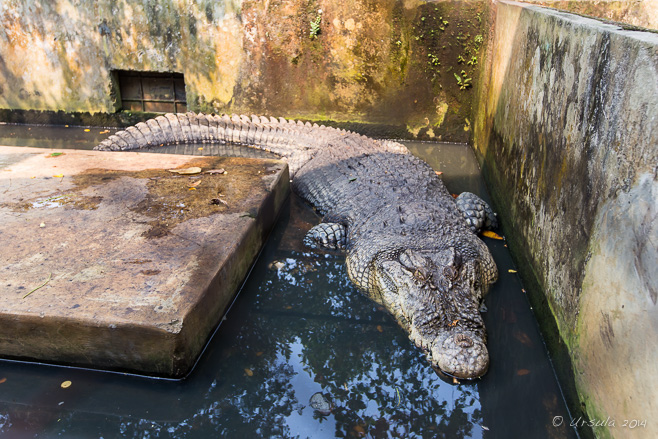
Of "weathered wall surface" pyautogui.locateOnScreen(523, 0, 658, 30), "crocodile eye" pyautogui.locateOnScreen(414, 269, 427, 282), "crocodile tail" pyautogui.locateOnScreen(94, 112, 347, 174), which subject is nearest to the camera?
"crocodile eye" pyautogui.locateOnScreen(414, 269, 427, 282)

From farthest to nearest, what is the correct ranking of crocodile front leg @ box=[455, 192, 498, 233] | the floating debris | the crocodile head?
crocodile front leg @ box=[455, 192, 498, 233] → the crocodile head → the floating debris

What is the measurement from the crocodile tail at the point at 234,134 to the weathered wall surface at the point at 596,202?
7.30 feet

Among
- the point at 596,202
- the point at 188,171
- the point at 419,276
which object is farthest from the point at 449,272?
the point at 188,171

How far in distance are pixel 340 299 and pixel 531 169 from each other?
61.6 inches

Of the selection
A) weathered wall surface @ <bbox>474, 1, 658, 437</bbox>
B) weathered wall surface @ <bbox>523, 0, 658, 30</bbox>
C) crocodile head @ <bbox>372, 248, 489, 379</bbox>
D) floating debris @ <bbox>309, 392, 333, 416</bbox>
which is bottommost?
floating debris @ <bbox>309, 392, 333, 416</bbox>

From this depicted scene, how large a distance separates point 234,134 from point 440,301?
3.57 metres

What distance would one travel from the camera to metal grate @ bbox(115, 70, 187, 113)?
631 centimetres

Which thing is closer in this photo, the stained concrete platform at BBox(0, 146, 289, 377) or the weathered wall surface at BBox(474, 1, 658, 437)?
the weathered wall surface at BBox(474, 1, 658, 437)

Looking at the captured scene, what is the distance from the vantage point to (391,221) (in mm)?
3414

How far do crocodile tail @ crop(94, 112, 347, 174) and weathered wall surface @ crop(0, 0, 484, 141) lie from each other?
0.70 metres

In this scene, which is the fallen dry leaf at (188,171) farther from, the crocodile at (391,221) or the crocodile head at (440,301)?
the crocodile head at (440,301)

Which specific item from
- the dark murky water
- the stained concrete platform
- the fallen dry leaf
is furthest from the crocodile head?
the fallen dry leaf

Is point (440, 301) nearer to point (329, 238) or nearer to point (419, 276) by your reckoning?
point (419, 276)

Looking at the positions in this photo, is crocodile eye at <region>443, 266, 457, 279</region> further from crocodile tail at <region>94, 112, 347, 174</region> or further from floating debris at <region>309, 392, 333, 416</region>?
crocodile tail at <region>94, 112, 347, 174</region>
